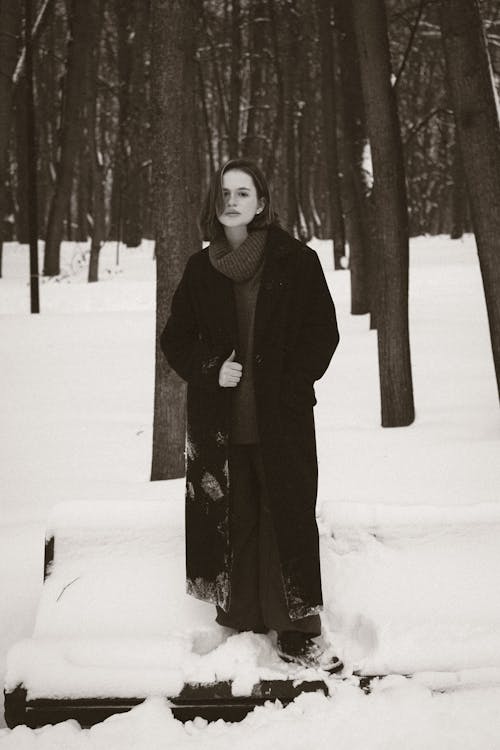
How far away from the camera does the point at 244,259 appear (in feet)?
8.94

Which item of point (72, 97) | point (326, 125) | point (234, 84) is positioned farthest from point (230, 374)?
point (234, 84)

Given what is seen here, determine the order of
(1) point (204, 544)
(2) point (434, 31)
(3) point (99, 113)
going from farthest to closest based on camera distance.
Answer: (3) point (99, 113), (2) point (434, 31), (1) point (204, 544)

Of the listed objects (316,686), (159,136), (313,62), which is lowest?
(316,686)

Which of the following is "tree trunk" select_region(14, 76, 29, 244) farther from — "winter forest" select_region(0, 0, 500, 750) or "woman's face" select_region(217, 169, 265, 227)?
"woman's face" select_region(217, 169, 265, 227)

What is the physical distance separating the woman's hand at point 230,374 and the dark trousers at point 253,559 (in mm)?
269

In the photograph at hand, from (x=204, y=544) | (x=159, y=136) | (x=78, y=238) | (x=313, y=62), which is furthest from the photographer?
(x=78, y=238)

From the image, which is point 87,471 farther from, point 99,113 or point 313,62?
point 99,113

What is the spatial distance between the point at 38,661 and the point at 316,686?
102 centimetres

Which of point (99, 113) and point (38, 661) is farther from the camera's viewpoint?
point (99, 113)

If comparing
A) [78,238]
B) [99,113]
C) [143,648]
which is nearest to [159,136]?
[143,648]

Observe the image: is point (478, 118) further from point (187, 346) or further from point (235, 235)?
point (187, 346)

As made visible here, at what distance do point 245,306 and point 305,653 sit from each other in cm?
135

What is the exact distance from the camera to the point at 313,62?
2105cm

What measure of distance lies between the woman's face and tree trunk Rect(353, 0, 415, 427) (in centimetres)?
368
